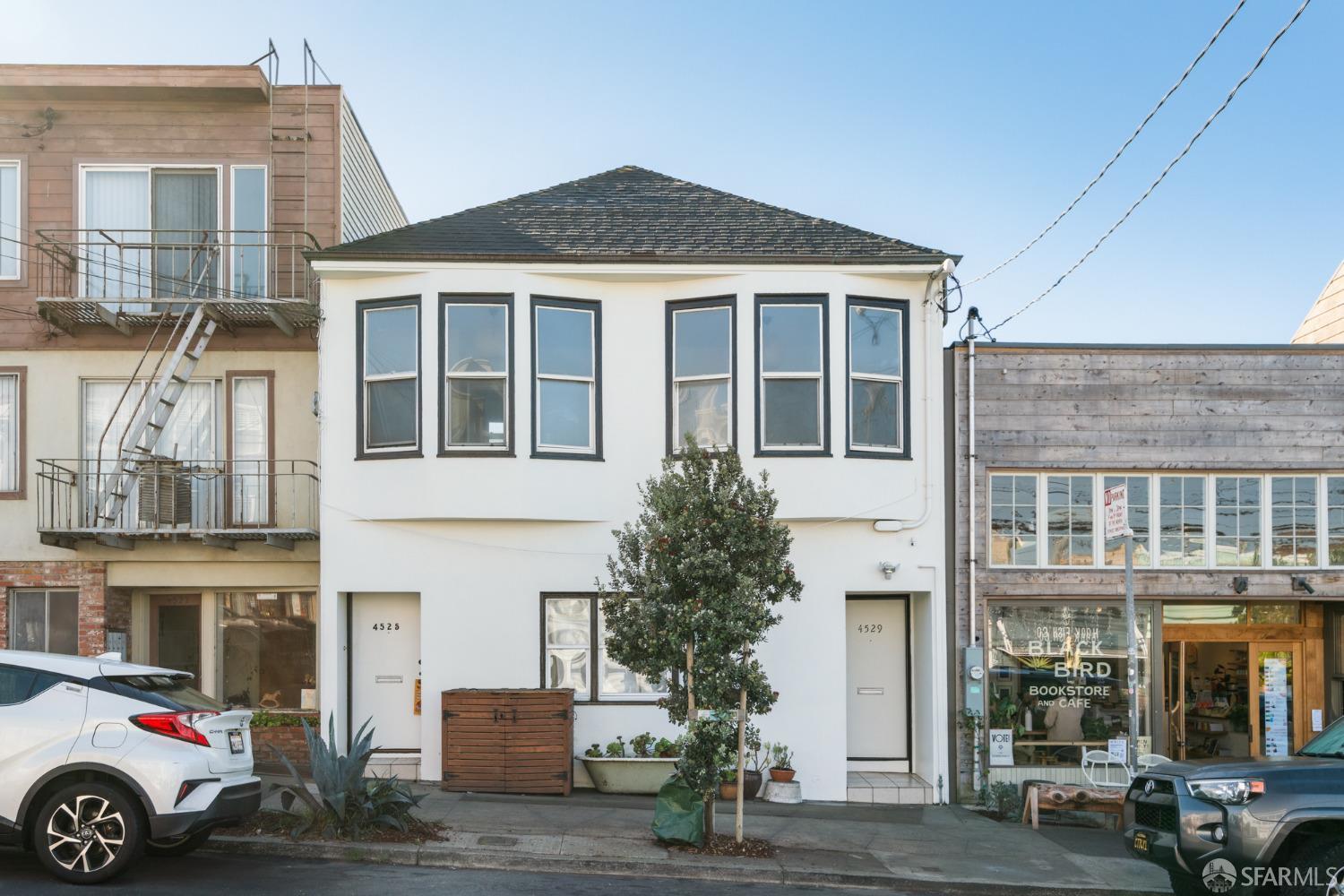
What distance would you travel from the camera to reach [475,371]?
13648mm

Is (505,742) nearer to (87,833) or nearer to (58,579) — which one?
(87,833)

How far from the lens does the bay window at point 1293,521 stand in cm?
1422

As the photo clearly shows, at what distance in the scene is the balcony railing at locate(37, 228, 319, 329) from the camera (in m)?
14.9

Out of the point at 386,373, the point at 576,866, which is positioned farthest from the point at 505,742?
the point at 386,373

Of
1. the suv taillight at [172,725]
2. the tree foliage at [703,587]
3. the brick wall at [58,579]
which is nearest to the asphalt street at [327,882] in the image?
the suv taillight at [172,725]

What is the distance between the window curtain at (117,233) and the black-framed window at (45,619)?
12.9ft

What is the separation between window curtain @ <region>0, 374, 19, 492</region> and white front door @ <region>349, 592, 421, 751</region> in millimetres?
5002

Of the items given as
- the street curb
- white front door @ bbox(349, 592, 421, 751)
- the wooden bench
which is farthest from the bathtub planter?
the wooden bench

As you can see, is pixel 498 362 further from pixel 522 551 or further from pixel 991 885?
pixel 991 885

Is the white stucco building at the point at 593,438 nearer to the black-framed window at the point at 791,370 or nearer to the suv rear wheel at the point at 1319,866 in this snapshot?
the black-framed window at the point at 791,370

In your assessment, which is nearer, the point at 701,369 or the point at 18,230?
the point at 701,369

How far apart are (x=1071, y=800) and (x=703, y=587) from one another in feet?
18.0

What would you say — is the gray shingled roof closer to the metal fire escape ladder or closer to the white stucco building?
the white stucco building

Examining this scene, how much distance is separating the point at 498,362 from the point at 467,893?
6.52 metres
